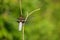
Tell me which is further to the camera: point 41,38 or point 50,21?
point 50,21

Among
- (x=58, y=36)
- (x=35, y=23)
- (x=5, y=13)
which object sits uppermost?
(x=5, y=13)

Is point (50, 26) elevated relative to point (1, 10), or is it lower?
lower

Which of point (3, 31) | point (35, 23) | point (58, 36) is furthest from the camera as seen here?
point (58, 36)

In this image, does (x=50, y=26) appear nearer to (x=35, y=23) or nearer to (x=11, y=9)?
(x=35, y=23)

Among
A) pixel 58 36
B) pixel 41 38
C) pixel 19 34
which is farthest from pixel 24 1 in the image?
pixel 58 36

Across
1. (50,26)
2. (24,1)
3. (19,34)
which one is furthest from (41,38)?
(24,1)

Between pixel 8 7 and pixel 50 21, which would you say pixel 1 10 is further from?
pixel 50 21

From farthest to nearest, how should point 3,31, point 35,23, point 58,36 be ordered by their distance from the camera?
1. point 58,36
2. point 35,23
3. point 3,31
